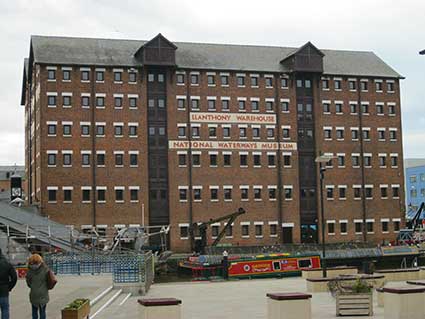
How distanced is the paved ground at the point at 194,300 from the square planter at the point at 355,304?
0.39 m

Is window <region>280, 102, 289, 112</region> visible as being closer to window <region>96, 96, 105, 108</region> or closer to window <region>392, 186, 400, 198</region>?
window <region>392, 186, 400, 198</region>

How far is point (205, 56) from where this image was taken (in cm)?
6619

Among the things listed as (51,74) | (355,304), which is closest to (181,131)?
(51,74)

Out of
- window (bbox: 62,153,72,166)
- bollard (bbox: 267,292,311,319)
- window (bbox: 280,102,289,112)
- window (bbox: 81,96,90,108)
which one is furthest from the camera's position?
window (bbox: 280,102,289,112)

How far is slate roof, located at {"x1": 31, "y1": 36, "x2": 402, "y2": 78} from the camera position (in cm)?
6188

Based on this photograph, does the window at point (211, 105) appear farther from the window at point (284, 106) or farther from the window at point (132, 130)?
the window at point (132, 130)

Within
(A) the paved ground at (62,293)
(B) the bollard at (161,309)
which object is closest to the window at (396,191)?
(A) the paved ground at (62,293)

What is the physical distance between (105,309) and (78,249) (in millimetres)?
25856

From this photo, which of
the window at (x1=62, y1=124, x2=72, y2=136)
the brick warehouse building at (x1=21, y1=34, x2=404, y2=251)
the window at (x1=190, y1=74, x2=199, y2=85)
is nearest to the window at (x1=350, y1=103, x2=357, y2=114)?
the brick warehouse building at (x1=21, y1=34, x2=404, y2=251)

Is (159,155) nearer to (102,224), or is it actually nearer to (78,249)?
(102,224)

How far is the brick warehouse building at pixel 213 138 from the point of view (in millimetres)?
60281

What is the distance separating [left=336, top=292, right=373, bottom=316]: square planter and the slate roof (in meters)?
46.8

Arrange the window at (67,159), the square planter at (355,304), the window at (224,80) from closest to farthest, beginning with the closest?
1. the square planter at (355,304)
2. the window at (67,159)
3. the window at (224,80)

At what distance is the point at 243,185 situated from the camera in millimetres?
64000
